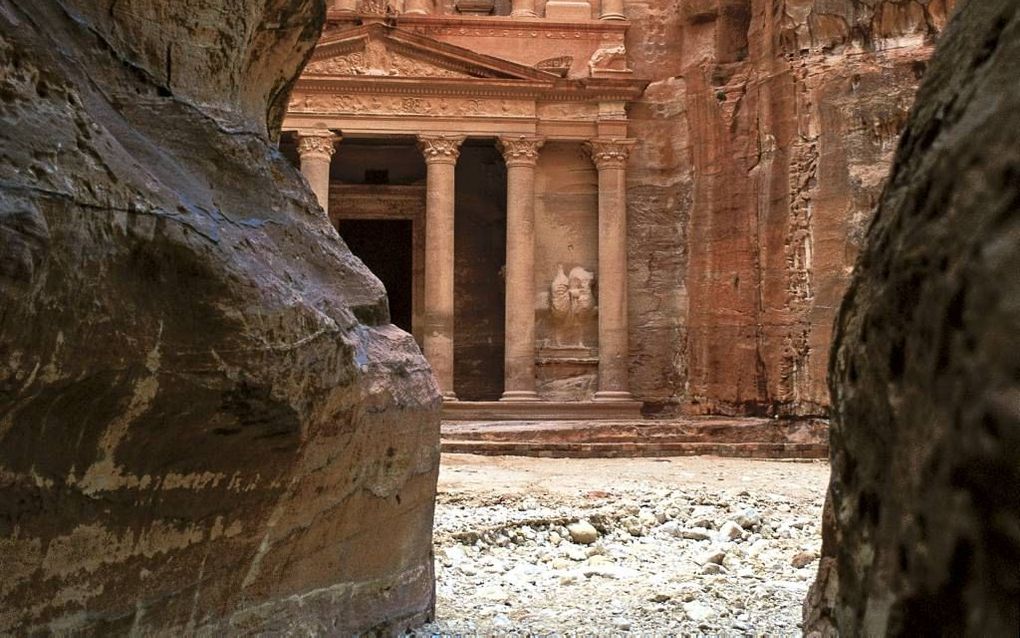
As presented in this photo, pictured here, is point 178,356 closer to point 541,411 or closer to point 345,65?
point 541,411

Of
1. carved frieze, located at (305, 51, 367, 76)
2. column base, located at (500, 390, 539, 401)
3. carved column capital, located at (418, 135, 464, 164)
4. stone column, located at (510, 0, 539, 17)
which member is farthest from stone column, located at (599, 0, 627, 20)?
column base, located at (500, 390, 539, 401)

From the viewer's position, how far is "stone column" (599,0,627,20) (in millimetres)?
17609

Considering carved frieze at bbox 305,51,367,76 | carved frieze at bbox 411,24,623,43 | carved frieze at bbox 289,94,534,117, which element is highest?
carved frieze at bbox 411,24,623,43

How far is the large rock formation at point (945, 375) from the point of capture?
30.8 inches

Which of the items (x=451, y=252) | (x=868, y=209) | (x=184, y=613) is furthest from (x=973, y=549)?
(x=451, y=252)

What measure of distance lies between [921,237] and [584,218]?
54.3ft

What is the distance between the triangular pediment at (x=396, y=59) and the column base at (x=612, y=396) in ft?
18.9

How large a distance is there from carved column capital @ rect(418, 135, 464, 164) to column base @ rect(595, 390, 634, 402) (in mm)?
4840

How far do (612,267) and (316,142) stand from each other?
5.54 metres

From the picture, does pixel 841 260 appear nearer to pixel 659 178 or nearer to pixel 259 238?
pixel 659 178

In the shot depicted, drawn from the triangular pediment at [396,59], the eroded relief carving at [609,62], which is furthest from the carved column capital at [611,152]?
the triangular pediment at [396,59]

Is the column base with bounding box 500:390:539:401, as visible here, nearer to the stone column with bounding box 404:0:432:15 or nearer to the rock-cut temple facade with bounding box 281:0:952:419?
the rock-cut temple facade with bounding box 281:0:952:419

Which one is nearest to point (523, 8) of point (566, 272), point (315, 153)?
point (315, 153)

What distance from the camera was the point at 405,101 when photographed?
1641 centimetres
